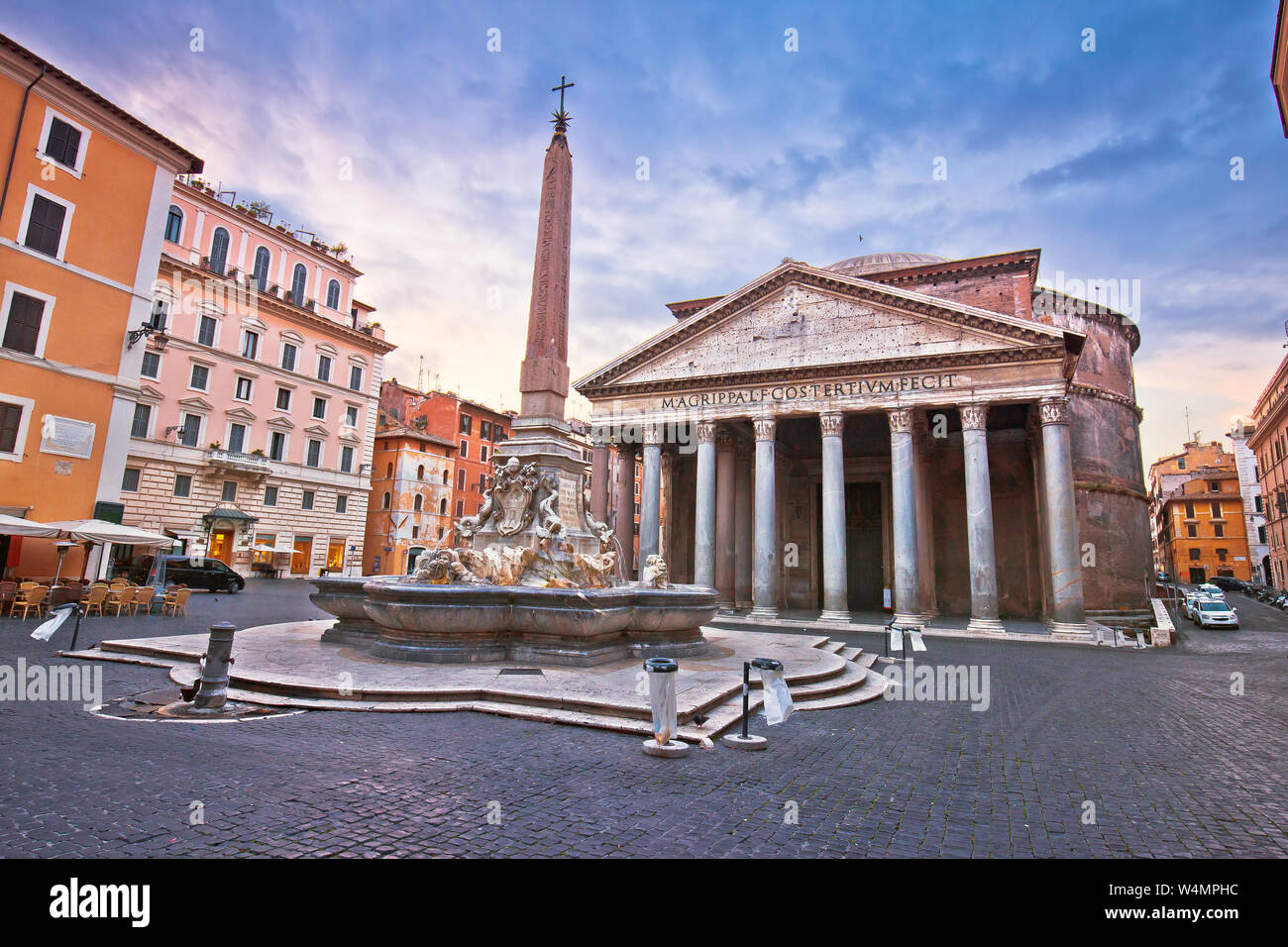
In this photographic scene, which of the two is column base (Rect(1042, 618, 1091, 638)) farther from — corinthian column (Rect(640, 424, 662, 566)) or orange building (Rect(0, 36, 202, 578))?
orange building (Rect(0, 36, 202, 578))

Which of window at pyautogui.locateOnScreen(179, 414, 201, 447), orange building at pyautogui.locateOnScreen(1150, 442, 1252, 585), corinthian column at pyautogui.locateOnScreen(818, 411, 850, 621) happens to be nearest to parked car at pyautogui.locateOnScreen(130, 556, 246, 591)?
window at pyautogui.locateOnScreen(179, 414, 201, 447)

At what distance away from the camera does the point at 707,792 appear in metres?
4.28

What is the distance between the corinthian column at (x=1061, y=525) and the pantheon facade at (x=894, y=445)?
0.06 m

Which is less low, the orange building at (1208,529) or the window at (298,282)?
the window at (298,282)

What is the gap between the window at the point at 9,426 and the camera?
1538 cm

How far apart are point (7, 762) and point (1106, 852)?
6805 millimetres

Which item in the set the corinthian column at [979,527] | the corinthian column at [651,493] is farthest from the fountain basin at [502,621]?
the corinthian column at [651,493]

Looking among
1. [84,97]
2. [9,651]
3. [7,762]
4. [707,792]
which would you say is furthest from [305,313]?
[707,792]

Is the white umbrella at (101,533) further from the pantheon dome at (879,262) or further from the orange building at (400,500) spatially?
the pantheon dome at (879,262)

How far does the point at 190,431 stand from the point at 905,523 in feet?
91.7

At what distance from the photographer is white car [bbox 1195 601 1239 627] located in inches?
955

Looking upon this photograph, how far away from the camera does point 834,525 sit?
20.9m

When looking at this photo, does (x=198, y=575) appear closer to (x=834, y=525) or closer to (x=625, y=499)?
(x=625, y=499)
